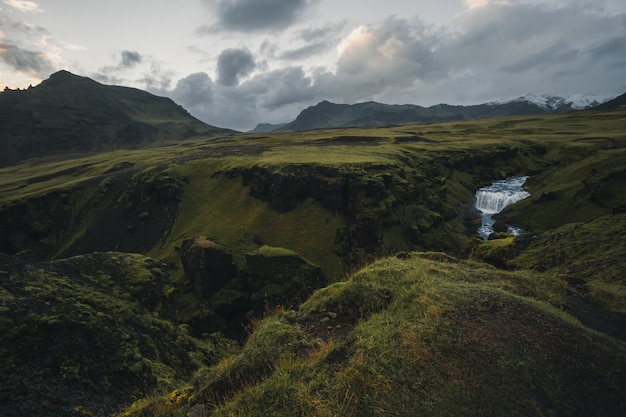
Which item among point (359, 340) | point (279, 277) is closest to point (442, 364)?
point (359, 340)

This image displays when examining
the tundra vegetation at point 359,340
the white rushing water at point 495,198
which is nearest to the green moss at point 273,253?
the tundra vegetation at point 359,340

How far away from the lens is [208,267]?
43.2 m

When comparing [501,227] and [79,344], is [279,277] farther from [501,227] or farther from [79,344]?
[501,227]

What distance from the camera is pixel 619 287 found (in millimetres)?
12344

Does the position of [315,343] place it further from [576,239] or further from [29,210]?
[29,210]

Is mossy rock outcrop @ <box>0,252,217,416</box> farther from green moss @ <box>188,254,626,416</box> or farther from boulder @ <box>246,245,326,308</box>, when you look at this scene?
boulder @ <box>246,245,326,308</box>

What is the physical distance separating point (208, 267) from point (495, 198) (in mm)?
61530

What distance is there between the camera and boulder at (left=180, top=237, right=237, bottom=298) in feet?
142

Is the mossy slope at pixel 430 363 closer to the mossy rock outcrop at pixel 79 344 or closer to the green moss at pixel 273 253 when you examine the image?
the mossy rock outcrop at pixel 79 344

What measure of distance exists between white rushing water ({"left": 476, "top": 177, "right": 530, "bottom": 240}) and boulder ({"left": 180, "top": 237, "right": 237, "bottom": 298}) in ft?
148

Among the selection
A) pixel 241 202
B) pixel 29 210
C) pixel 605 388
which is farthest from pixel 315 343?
pixel 29 210

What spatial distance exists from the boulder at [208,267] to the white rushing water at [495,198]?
1780 inches

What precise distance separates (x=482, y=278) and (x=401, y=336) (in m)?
6.07

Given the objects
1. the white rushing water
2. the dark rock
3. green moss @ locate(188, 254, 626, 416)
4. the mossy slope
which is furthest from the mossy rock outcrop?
the white rushing water
